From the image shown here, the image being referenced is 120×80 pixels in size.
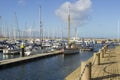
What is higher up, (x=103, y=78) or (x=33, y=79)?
(x=103, y=78)

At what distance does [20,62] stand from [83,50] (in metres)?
47.3

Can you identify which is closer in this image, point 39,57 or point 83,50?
point 39,57

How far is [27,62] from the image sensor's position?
40.9m

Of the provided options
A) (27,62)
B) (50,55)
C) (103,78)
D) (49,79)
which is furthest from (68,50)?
(103,78)

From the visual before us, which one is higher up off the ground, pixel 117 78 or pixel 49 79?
pixel 117 78

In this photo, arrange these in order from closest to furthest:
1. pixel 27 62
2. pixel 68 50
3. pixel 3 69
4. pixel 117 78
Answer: pixel 117 78 → pixel 3 69 → pixel 27 62 → pixel 68 50

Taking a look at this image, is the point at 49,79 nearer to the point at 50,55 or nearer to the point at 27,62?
the point at 27,62

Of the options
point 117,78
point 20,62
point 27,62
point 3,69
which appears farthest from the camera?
point 27,62

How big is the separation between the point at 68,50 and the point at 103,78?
49.4 meters

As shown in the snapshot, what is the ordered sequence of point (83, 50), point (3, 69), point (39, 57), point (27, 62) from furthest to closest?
point (83, 50) < point (39, 57) < point (27, 62) < point (3, 69)

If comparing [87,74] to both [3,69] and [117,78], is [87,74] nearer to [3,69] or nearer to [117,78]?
[117,78]

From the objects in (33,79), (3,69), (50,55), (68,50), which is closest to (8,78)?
(33,79)

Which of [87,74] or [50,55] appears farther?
[50,55]

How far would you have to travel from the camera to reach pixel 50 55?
56281mm
